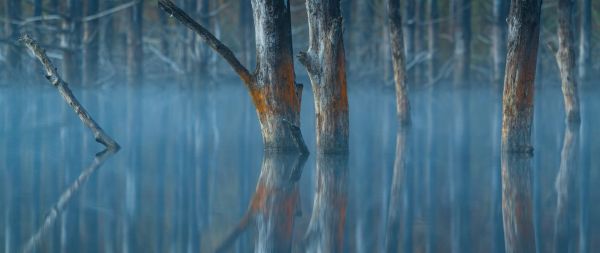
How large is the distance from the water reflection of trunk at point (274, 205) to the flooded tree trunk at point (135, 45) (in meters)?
17.8

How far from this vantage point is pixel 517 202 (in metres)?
11.6

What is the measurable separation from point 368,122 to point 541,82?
48.0ft

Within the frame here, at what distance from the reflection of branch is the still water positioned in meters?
0.02

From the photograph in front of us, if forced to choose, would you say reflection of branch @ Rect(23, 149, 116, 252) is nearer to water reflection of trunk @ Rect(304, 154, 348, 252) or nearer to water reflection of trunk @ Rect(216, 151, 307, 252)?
water reflection of trunk @ Rect(216, 151, 307, 252)

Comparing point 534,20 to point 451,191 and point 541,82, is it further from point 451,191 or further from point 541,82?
point 541,82

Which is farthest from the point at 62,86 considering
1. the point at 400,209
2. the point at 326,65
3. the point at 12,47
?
the point at 12,47

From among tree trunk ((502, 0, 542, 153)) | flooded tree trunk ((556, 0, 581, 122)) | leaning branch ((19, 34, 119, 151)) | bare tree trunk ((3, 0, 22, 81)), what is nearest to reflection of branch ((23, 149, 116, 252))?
leaning branch ((19, 34, 119, 151))

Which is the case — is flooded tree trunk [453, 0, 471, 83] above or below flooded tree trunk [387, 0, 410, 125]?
above

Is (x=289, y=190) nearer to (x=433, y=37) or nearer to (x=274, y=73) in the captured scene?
(x=274, y=73)

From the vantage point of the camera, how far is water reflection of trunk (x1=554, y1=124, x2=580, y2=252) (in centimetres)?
944

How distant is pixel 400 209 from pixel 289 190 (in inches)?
61.4

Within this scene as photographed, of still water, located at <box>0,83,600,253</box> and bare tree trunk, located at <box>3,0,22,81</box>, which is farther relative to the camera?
bare tree trunk, located at <box>3,0,22,81</box>

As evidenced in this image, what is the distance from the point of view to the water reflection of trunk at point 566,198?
9444 mm

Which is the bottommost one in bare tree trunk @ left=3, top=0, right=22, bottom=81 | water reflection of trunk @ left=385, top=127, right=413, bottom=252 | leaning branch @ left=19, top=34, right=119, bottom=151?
water reflection of trunk @ left=385, top=127, right=413, bottom=252
